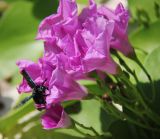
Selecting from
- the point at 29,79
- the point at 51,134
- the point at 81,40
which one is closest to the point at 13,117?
the point at 51,134

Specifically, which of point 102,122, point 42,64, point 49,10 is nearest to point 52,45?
point 42,64

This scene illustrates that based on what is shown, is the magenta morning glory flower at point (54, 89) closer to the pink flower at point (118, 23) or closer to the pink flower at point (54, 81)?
the pink flower at point (54, 81)

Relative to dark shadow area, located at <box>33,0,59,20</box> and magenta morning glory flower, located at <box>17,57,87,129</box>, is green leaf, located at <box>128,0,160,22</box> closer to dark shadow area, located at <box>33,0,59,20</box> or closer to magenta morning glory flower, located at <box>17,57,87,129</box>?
dark shadow area, located at <box>33,0,59,20</box>

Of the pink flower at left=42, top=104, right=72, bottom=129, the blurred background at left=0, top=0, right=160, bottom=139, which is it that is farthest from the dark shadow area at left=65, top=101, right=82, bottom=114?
the pink flower at left=42, top=104, right=72, bottom=129

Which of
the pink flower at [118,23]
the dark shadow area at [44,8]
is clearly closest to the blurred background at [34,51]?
the dark shadow area at [44,8]

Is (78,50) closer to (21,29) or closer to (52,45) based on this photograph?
(52,45)
